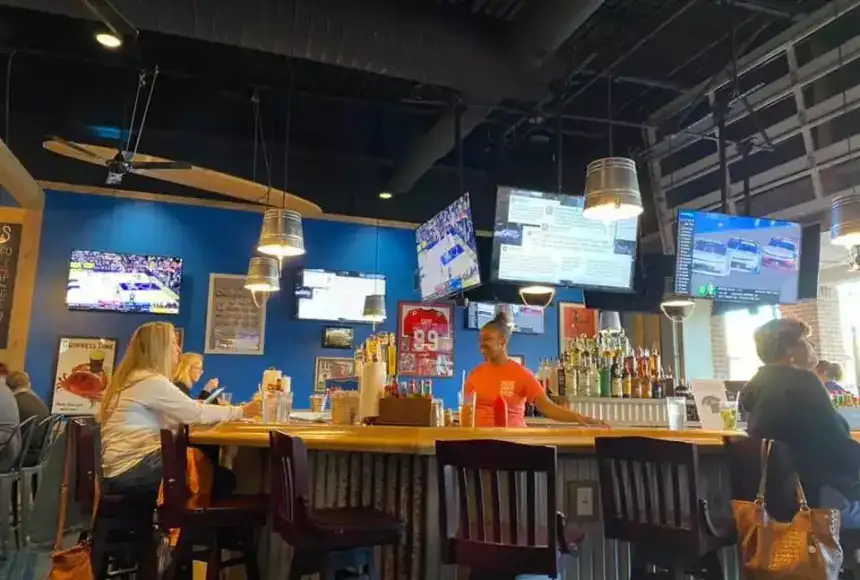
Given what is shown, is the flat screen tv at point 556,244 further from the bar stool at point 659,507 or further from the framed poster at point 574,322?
the framed poster at point 574,322

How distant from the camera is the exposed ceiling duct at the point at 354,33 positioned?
4.51 m

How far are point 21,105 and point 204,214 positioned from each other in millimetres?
2168

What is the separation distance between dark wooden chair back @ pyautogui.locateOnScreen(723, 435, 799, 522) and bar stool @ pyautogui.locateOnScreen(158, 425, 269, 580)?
186 centimetres

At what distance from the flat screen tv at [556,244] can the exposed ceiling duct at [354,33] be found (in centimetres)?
123

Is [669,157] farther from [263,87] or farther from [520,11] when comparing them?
[263,87]

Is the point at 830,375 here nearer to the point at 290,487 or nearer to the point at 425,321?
the point at 425,321

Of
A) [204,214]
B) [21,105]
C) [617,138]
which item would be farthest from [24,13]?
[617,138]

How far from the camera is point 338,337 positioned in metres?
8.55

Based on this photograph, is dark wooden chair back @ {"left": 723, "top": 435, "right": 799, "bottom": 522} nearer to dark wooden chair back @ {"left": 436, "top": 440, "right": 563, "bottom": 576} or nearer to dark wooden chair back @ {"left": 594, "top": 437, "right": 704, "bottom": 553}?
dark wooden chair back @ {"left": 594, "top": 437, "right": 704, "bottom": 553}

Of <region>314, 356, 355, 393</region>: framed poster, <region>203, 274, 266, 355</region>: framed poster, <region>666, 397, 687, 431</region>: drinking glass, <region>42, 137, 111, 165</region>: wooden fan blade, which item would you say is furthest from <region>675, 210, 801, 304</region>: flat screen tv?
<region>203, 274, 266, 355</region>: framed poster

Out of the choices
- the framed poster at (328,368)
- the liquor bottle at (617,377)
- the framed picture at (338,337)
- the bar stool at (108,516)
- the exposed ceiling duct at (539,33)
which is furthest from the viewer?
the framed picture at (338,337)

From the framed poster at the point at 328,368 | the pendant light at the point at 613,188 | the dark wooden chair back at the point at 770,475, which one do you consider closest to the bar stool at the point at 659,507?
the dark wooden chair back at the point at 770,475

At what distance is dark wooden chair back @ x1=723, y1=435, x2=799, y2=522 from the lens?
254cm

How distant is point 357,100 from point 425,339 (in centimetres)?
319
